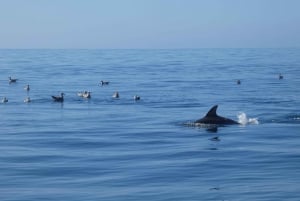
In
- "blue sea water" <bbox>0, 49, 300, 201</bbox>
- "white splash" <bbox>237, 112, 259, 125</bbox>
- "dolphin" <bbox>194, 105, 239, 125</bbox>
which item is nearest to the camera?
"blue sea water" <bbox>0, 49, 300, 201</bbox>

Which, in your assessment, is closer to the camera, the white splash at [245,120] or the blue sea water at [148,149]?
the blue sea water at [148,149]

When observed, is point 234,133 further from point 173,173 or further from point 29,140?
point 173,173

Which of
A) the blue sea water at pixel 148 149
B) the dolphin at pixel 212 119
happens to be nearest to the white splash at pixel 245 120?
the blue sea water at pixel 148 149

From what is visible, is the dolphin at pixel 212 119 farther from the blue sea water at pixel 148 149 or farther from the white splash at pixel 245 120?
the white splash at pixel 245 120

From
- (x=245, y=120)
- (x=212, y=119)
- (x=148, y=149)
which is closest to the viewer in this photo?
(x=148, y=149)

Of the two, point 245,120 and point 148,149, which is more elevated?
point 245,120

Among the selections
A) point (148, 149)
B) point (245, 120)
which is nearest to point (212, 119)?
point (245, 120)

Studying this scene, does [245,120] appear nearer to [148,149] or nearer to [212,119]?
[212,119]

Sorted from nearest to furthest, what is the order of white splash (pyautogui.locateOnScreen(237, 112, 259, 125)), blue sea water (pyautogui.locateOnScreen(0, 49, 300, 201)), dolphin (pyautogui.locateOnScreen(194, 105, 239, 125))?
1. blue sea water (pyautogui.locateOnScreen(0, 49, 300, 201))
2. dolphin (pyautogui.locateOnScreen(194, 105, 239, 125))
3. white splash (pyautogui.locateOnScreen(237, 112, 259, 125))

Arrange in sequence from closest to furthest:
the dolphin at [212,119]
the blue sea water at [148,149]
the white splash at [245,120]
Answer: the blue sea water at [148,149] → the dolphin at [212,119] → the white splash at [245,120]

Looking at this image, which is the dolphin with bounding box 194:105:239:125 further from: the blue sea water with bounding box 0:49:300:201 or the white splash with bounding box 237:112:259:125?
the white splash with bounding box 237:112:259:125

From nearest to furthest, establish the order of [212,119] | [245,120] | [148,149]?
[148,149] → [212,119] → [245,120]

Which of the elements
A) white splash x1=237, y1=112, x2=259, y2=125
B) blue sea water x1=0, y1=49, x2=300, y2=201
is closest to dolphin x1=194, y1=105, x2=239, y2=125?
blue sea water x1=0, y1=49, x2=300, y2=201

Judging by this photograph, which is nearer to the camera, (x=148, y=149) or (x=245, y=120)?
(x=148, y=149)
